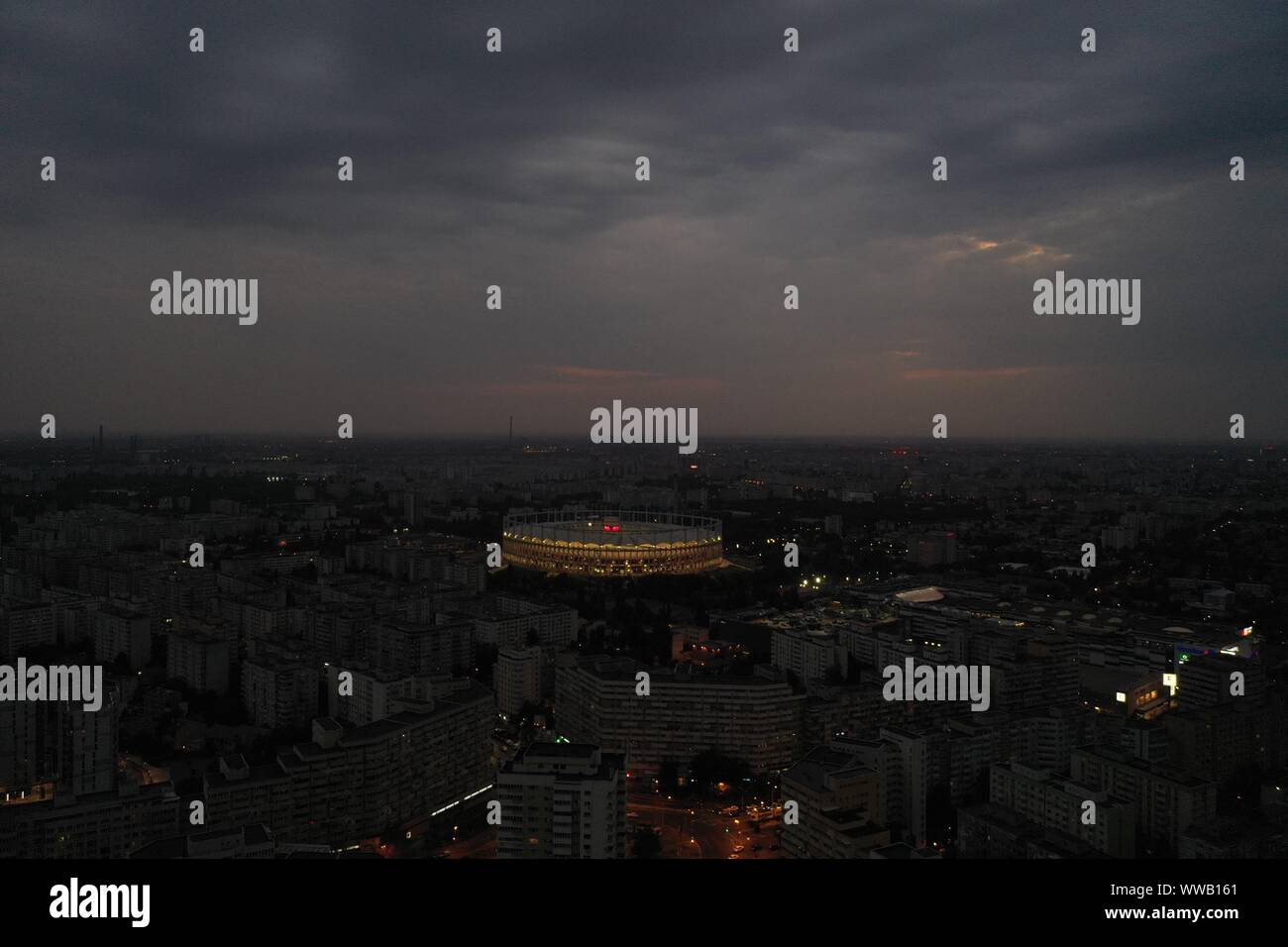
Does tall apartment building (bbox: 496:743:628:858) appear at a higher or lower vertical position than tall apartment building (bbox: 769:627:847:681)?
higher

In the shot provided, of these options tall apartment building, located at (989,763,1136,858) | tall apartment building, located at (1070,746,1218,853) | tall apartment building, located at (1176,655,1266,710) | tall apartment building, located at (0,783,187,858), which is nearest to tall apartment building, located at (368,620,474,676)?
tall apartment building, located at (0,783,187,858)

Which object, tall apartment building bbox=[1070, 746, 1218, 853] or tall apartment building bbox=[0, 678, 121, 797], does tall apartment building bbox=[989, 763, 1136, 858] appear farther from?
tall apartment building bbox=[0, 678, 121, 797]

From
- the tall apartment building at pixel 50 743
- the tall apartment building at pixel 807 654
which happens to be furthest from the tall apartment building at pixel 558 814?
the tall apartment building at pixel 807 654

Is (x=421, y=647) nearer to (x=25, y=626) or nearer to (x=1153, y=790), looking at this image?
(x=25, y=626)

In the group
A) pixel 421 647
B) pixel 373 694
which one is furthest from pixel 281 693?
pixel 421 647

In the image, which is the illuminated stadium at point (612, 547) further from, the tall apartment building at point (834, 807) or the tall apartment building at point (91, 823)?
the tall apartment building at point (91, 823)
